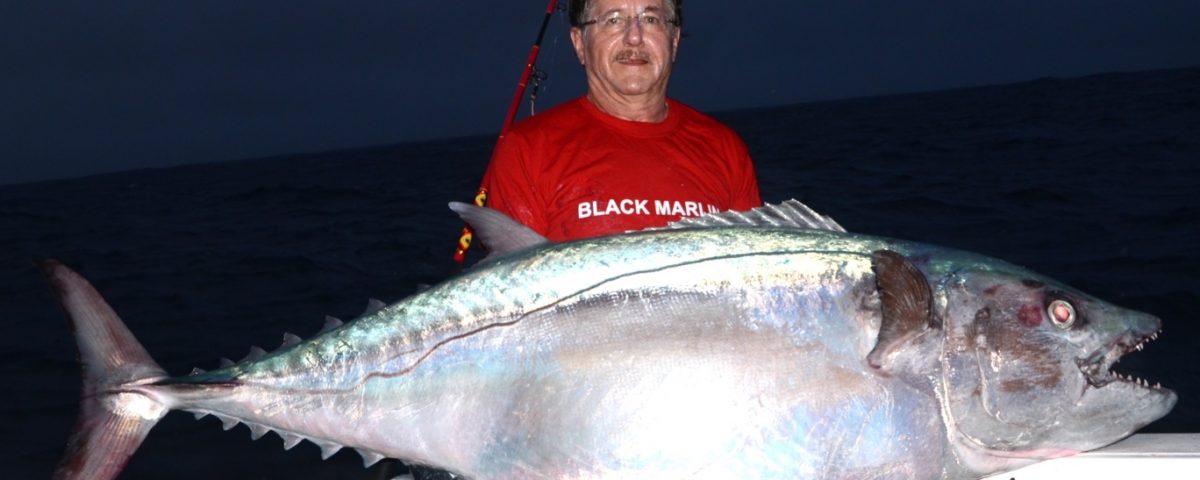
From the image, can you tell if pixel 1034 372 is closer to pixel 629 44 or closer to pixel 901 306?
pixel 901 306

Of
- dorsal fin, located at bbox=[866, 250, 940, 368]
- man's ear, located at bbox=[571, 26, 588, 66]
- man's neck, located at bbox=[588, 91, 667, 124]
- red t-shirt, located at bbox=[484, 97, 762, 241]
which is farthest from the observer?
man's ear, located at bbox=[571, 26, 588, 66]

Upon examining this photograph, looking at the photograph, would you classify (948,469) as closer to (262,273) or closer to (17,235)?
(262,273)

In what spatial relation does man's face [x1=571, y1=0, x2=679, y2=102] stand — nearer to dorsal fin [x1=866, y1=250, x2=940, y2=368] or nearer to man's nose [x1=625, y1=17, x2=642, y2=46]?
man's nose [x1=625, y1=17, x2=642, y2=46]

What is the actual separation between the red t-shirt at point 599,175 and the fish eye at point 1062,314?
1306 mm

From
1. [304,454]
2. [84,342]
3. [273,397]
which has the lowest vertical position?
[304,454]

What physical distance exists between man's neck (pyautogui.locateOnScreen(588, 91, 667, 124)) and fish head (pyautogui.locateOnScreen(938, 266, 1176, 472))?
1701mm

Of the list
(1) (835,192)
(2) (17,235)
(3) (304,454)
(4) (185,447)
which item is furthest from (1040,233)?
(2) (17,235)

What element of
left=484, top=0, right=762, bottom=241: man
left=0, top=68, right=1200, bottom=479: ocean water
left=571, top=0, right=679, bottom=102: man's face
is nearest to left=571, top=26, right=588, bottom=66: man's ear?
left=484, top=0, right=762, bottom=241: man

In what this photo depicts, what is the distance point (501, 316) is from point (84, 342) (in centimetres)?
115

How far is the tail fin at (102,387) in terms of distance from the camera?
7.57 ft

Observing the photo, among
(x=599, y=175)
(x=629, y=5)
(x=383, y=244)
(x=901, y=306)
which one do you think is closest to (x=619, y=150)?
(x=599, y=175)

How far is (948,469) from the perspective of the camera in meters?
1.95

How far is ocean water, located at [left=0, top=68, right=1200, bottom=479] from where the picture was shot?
6500 mm

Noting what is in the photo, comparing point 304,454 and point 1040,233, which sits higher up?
point 1040,233
